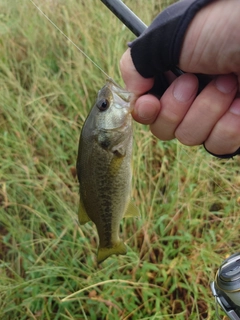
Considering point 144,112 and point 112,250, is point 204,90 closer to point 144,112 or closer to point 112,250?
point 144,112

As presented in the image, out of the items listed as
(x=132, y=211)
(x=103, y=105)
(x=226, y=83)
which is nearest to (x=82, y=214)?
(x=132, y=211)

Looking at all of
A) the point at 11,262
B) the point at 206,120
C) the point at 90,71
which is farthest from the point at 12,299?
the point at 90,71

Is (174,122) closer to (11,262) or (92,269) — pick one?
(92,269)

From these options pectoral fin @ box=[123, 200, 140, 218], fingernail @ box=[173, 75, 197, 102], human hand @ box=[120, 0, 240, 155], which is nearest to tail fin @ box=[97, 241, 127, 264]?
pectoral fin @ box=[123, 200, 140, 218]

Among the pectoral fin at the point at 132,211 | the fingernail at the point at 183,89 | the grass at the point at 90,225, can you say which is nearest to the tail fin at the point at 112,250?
the pectoral fin at the point at 132,211

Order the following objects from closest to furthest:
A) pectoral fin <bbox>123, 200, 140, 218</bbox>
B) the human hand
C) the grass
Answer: the human hand
pectoral fin <bbox>123, 200, 140, 218</bbox>
the grass

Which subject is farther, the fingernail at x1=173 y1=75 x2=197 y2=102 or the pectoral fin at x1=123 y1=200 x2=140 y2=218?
the pectoral fin at x1=123 y1=200 x2=140 y2=218

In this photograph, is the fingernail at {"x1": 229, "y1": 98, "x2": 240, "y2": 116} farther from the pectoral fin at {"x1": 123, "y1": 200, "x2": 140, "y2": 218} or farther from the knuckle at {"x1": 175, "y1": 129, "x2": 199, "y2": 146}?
the pectoral fin at {"x1": 123, "y1": 200, "x2": 140, "y2": 218}
